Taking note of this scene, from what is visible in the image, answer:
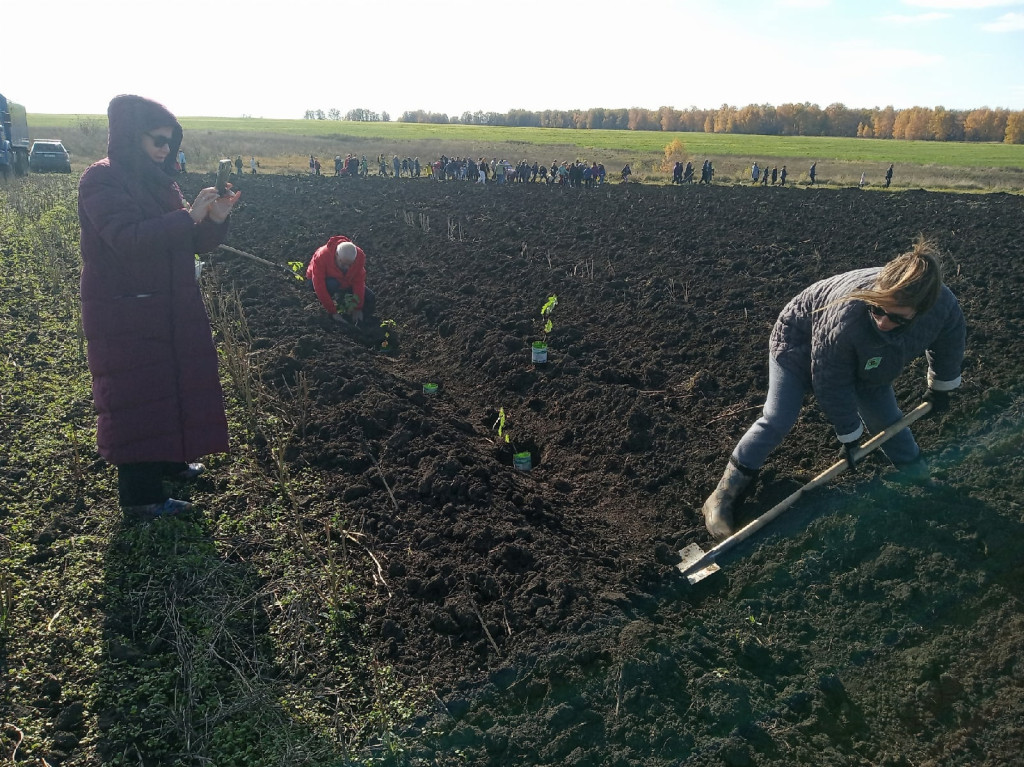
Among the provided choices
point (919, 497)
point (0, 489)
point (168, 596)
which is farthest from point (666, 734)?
point (0, 489)

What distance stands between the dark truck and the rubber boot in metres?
22.4

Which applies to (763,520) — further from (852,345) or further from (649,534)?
(852,345)

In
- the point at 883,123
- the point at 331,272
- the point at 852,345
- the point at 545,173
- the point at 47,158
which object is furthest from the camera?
the point at 883,123

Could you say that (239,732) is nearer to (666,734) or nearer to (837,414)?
(666,734)

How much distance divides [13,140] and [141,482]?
24.9 meters

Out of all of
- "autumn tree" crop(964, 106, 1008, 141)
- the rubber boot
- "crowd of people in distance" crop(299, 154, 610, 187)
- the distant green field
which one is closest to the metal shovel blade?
the rubber boot

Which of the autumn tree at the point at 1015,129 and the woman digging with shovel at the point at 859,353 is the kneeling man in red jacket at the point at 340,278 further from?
the autumn tree at the point at 1015,129

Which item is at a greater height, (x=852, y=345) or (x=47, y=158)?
(x=47, y=158)

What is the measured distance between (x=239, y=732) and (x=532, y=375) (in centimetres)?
437

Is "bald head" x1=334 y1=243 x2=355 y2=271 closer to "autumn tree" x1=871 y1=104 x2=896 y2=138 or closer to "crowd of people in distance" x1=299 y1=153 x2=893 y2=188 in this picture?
"crowd of people in distance" x1=299 y1=153 x2=893 y2=188

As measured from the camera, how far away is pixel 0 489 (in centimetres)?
420

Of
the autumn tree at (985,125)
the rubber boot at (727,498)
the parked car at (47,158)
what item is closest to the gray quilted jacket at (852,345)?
the rubber boot at (727,498)

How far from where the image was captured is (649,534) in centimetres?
431

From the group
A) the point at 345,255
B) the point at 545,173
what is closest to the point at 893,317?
the point at 345,255
